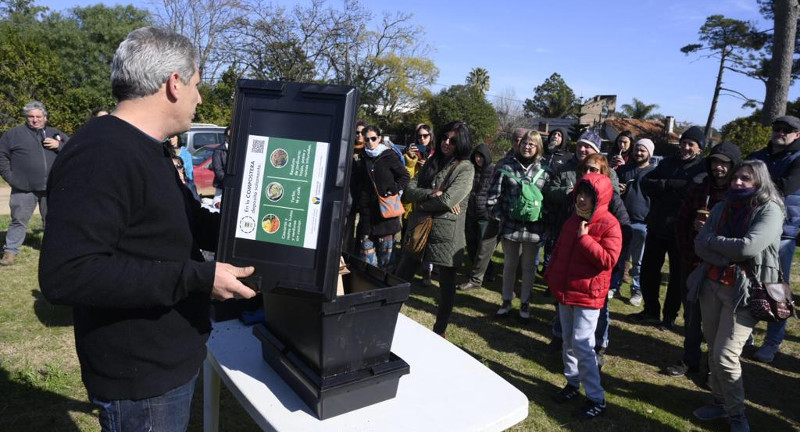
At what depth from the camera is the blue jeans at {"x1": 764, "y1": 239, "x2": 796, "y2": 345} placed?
13.9ft

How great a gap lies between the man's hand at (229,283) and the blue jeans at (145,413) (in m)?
0.40

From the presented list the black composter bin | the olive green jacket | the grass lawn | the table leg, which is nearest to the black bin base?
the black composter bin

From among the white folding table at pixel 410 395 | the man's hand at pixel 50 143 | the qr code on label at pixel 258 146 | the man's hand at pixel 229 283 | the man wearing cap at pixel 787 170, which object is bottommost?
the white folding table at pixel 410 395

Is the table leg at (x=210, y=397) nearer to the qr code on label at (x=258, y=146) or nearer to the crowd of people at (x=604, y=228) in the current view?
the qr code on label at (x=258, y=146)

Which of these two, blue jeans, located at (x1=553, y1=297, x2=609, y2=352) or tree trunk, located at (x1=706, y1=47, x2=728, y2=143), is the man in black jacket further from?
tree trunk, located at (x1=706, y1=47, x2=728, y2=143)

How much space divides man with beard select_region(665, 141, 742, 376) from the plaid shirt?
119 cm

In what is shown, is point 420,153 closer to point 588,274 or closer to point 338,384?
point 588,274

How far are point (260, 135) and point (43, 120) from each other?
229 inches

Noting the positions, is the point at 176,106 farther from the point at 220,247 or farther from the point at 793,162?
the point at 793,162

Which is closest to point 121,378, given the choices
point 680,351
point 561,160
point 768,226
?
point 768,226

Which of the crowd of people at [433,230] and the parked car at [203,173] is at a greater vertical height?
the crowd of people at [433,230]

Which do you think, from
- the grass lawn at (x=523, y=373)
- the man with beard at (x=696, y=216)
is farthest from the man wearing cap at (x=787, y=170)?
the grass lawn at (x=523, y=373)

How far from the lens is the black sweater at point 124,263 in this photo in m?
1.20

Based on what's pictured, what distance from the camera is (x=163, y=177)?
1.41 m
